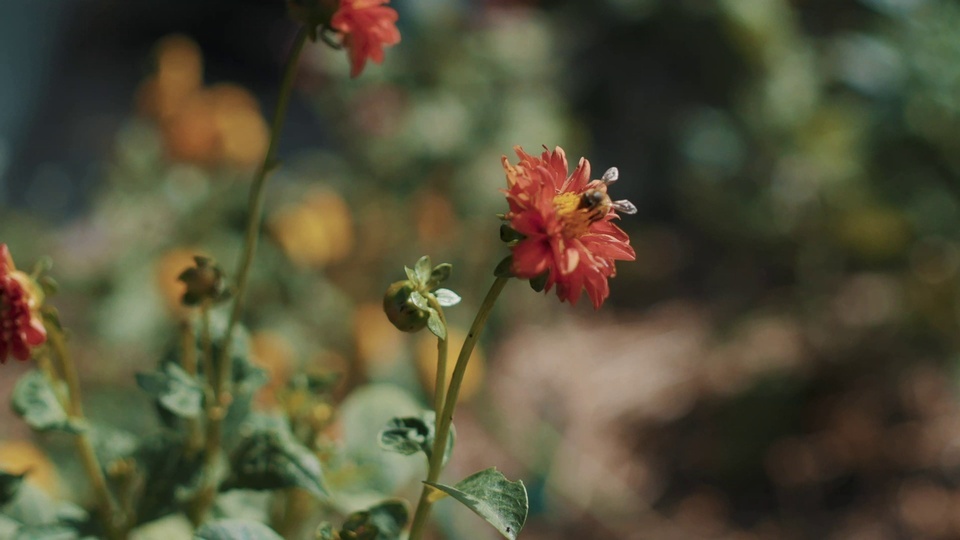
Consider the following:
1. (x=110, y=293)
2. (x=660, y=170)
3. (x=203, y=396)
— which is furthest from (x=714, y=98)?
(x=203, y=396)

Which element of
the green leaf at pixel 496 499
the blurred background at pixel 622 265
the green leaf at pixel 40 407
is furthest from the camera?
the blurred background at pixel 622 265

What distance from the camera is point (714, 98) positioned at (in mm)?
1875

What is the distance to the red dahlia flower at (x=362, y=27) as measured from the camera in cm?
47

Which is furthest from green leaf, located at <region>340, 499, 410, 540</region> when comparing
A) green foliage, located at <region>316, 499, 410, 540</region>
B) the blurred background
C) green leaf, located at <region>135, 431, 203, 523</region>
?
the blurred background

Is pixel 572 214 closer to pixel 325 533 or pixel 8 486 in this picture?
pixel 325 533

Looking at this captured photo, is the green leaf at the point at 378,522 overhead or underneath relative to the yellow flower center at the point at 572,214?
underneath

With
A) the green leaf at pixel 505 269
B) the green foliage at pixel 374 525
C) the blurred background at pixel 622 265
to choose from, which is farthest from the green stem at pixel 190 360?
the blurred background at pixel 622 265

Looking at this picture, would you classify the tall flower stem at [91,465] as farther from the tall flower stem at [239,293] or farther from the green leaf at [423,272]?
the green leaf at [423,272]

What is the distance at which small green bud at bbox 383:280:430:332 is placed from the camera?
41cm

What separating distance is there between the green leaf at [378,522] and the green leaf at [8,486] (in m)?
0.18

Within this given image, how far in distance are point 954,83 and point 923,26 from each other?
0.11 metres

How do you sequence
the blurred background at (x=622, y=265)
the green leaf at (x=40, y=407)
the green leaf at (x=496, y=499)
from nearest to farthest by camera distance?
1. the green leaf at (x=496, y=499)
2. the green leaf at (x=40, y=407)
3. the blurred background at (x=622, y=265)

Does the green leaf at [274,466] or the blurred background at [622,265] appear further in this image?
the blurred background at [622,265]

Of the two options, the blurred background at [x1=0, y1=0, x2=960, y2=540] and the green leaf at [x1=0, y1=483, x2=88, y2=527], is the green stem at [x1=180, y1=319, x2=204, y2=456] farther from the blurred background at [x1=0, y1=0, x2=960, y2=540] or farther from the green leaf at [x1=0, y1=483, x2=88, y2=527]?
the blurred background at [x1=0, y1=0, x2=960, y2=540]
